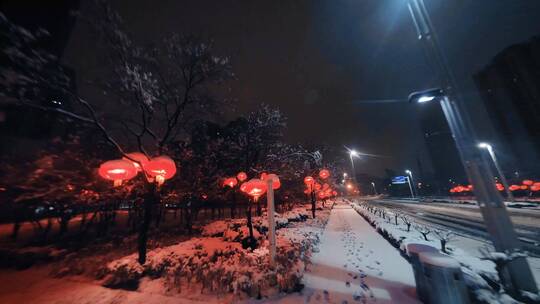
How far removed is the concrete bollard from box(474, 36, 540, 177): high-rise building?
272 feet

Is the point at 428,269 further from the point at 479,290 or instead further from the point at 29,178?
the point at 29,178

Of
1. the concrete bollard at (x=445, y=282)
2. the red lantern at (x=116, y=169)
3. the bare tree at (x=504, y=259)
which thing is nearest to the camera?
the bare tree at (x=504, y=259)

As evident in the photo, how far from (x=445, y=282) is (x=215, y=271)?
255 inches

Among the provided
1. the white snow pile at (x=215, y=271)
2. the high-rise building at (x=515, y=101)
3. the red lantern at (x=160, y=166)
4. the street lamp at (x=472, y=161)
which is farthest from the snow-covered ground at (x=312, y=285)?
the high-rise building at (x=515, y=101)

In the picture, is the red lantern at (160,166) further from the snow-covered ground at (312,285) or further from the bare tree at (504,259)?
the bare tree at (504,259)

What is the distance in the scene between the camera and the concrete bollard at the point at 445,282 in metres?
4.25

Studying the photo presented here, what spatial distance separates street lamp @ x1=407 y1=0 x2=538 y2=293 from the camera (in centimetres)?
405

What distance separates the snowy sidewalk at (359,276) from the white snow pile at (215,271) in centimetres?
57

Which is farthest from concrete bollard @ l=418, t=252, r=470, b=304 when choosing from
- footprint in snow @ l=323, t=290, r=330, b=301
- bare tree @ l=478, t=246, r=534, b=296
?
footprint in snow @ l=323, t=290, r=330, b=301

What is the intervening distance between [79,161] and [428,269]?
16.4 metres

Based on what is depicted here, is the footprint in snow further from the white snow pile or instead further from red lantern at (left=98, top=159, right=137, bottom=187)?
red lantern at (left=98, top=159, right=137, bottom=187)

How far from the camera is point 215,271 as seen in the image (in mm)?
7254

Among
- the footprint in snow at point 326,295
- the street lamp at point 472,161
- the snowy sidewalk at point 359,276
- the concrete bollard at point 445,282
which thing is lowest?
the footprint in snow at point 326,295

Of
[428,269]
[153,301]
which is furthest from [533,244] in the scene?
[153,301]
